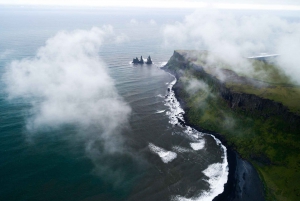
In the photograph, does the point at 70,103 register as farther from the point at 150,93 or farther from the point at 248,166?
the point at 248,166

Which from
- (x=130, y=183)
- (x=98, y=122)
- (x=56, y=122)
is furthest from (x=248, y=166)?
(x=56, y=122)

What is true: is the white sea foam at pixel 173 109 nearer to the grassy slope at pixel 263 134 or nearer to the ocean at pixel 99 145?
the ocean at pixel 99 145

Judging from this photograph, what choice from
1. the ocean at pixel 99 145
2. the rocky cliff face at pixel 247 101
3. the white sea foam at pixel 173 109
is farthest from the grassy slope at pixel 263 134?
the ocean at pixel 99 145

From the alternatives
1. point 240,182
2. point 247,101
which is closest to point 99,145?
point 240,182

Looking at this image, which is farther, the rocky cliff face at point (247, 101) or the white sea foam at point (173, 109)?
the white sea foam at point (173, 109)

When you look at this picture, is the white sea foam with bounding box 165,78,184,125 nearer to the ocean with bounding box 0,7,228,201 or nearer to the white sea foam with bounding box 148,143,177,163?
the ocean with bounding box 0,7,228,201

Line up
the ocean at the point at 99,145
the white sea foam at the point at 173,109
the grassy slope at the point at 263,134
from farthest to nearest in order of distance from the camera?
the white sea foam at the point at 173,109, the grassy slope at the point at 263,134, the ocean at the point at 99,145
